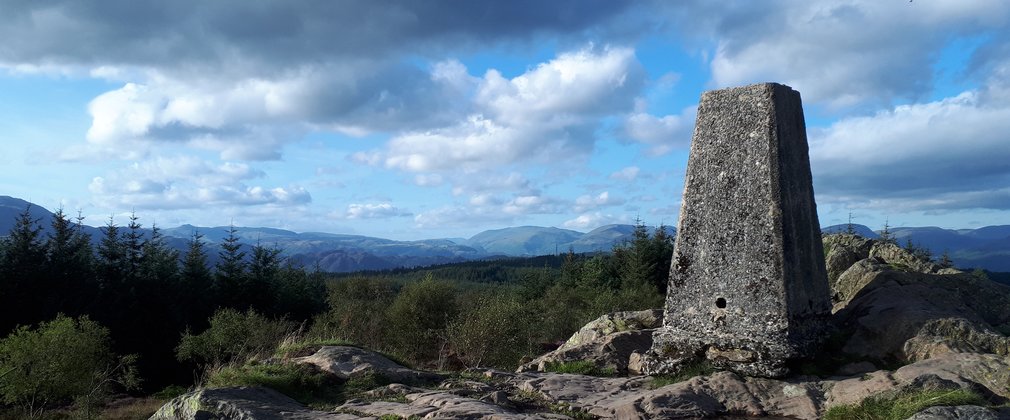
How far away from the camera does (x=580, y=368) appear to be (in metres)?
16.3

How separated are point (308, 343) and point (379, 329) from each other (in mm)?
19592

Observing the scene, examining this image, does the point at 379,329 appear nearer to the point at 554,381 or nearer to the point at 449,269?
the point at 554,381

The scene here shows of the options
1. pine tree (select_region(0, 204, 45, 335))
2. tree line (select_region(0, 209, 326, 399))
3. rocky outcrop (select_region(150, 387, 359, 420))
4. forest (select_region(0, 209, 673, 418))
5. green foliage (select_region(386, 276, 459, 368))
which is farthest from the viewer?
tree line (select_region(0, 209, 326, 399))

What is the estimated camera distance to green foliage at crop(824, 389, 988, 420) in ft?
30.8

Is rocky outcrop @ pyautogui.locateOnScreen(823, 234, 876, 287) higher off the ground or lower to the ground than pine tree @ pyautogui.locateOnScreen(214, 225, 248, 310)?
higher

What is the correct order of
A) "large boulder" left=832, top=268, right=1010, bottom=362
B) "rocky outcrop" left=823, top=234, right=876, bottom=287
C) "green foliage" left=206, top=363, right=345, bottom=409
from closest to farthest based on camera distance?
"green foliage" left=206, top=363, right=345, bottom=409, "large boulder" left=832, top=268, right=1010, bottom=362, "rocky outcrop" left=823, top=234, right=876, bottom=287

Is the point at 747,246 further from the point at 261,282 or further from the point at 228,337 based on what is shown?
the point at 261,282

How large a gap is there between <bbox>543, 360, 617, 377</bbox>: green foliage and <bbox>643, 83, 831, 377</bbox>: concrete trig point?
4.42 ft

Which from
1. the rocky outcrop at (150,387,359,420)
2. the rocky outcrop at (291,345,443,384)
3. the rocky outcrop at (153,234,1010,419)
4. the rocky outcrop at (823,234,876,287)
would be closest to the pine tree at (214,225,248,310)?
the rocky outcrop at (291,345,443,384)

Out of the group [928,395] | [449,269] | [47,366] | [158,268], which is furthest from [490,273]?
[928,395]

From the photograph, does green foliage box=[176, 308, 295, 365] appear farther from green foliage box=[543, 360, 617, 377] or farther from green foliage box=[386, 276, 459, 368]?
green foliage box=[543, 360, 617, 377]

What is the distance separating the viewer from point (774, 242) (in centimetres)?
1369

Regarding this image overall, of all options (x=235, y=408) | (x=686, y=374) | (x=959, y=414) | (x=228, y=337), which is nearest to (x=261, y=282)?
(x=228, y=337)

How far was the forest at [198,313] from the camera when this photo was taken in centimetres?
2284
